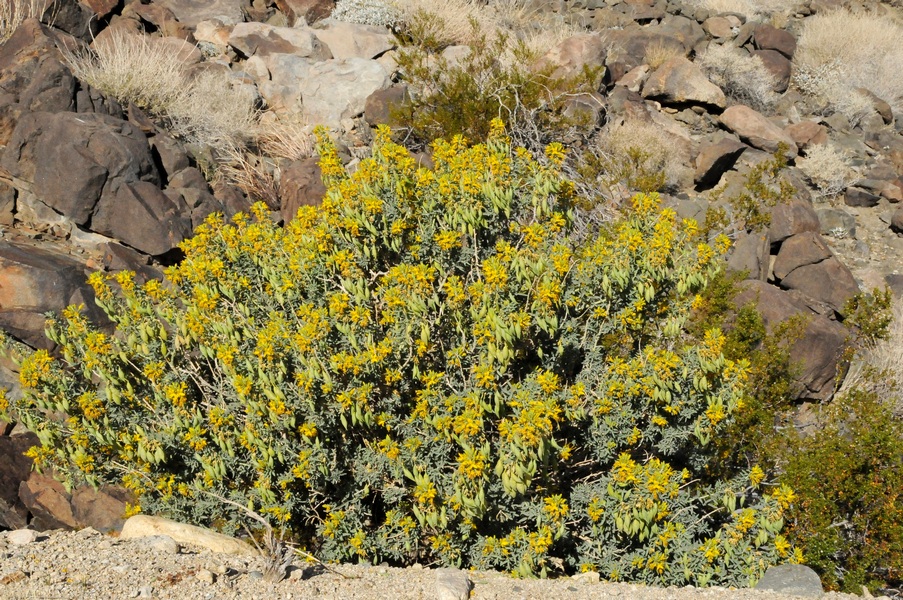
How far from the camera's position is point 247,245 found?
21.4ft

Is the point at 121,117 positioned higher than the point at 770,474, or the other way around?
the point at 121,117

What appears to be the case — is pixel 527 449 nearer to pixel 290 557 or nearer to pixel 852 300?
pixel 290 557

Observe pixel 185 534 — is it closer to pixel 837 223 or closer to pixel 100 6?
pixel 100 6

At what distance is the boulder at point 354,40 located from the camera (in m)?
15.5

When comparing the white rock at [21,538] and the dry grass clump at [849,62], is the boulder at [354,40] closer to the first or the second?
the dry grass clump at [849,62]

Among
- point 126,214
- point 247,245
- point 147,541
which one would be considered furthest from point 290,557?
point 126,214

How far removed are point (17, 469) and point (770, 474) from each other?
6917 mm

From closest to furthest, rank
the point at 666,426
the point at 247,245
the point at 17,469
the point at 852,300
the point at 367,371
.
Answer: the point at 367,371
the point at 666,426
the point at 247,245
the point at 17,469
the point at 852,300

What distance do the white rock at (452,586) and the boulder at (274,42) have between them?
1200cm

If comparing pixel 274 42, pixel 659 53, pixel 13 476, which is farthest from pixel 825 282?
pixel 13 476

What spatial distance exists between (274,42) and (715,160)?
309 inches

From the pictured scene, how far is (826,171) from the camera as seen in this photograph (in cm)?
1522

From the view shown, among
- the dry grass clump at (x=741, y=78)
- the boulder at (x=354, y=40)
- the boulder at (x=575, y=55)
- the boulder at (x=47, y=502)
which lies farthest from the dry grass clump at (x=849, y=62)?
the boulder at (x=47, y=502)

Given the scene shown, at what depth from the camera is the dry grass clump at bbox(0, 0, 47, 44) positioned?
12203 millimetres
